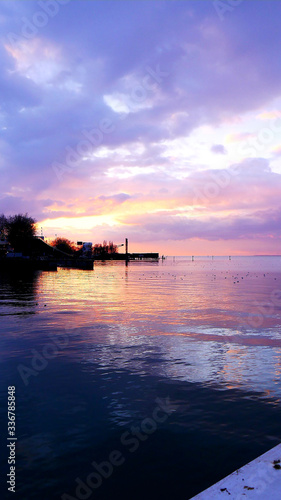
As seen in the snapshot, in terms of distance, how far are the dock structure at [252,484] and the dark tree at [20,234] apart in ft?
467

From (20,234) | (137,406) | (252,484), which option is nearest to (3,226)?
(20,234)

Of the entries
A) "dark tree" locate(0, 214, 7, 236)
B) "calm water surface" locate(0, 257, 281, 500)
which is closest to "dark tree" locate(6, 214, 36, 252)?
"dark tree" locate(0, 214, 7, 236)

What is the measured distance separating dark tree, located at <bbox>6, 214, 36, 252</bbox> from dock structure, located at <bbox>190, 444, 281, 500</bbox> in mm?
142427

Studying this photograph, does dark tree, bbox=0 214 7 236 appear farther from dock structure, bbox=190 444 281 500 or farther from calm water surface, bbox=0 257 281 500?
dock structure, bbox=190 444 281 500

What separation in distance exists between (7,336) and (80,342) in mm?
3916

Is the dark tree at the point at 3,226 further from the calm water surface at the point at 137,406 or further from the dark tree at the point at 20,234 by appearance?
the calm water surface at the point at 137,406

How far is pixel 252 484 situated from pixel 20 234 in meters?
144

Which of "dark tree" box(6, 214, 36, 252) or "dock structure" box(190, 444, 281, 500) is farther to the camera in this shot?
"dark tree" box(6, 214, 36, 252)

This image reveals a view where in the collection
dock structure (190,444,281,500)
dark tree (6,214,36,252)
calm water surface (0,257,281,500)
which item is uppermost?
dark tree (6,214,36,252)

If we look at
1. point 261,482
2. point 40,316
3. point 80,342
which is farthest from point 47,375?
point 40,316

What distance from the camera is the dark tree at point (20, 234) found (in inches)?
5487

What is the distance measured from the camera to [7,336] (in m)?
17.3

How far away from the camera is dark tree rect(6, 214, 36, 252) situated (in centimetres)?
13938

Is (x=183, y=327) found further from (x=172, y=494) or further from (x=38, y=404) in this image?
(x=172, y=494)
